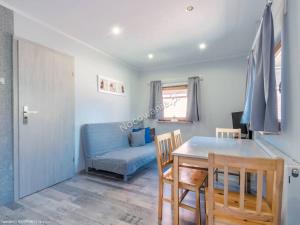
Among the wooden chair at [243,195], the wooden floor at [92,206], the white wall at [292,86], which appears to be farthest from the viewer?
the wooden floor at [92,206]

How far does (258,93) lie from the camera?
66.2 inches

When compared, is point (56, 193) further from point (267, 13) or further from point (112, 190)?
point (267, 13)

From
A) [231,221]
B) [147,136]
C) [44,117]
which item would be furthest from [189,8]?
[147,136]

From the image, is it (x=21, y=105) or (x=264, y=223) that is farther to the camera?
(x=21, y=105)

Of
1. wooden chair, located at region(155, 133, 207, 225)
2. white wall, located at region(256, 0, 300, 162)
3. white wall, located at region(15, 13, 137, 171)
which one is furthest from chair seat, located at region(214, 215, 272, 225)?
white wall, located at region(15, 13, 137, 171)

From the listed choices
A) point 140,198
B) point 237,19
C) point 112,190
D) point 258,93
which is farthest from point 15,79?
point 237,19

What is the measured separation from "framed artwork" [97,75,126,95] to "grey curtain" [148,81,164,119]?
0.78 m

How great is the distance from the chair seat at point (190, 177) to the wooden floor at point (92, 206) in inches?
16.9

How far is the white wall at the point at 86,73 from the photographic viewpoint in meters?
2.39

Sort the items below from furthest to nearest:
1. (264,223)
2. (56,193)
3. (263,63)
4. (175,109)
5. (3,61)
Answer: (175,109) < (56,193) < (3,61) < (263,63) < (264,223)

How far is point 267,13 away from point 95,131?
2935 millimetres

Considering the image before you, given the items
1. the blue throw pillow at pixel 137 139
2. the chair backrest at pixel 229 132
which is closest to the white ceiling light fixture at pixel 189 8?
the chair backrest at pixel 229 132

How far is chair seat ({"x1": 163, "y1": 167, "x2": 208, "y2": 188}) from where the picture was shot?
63.1 inches

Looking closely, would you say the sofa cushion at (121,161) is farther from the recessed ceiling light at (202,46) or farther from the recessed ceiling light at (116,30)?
the recessed ceiling light at (202,46)
